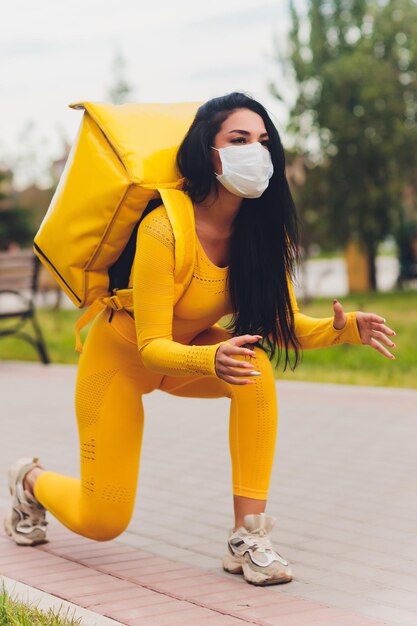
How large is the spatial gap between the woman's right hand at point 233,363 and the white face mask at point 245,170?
0.62 meters

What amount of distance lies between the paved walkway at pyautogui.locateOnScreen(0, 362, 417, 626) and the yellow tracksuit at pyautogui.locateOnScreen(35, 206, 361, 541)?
28 cm

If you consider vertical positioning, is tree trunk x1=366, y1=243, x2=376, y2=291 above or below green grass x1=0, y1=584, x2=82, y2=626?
below

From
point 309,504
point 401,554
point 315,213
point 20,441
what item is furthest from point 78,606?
point 315,213

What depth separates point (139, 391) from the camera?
4125 mm

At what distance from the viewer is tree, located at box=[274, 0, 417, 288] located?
1797cm

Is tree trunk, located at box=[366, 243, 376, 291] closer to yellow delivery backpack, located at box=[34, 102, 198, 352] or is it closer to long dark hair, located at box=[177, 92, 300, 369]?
long dark hair, located at box=[177, 92, 300, 369]

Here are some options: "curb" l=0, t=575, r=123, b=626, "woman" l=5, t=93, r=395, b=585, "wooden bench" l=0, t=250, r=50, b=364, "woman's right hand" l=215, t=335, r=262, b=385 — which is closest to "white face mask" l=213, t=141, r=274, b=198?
"woman" l=5, t=93, r=395, b=585

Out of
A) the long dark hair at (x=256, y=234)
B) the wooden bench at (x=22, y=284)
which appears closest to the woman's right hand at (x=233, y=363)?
the long dark hair at (x=256, y=234)

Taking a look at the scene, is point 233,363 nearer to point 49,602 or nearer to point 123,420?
point 123,420

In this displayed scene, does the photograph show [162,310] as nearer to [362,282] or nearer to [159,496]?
[159,496]

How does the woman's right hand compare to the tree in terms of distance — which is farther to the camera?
the tree

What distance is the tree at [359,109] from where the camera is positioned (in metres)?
18.0

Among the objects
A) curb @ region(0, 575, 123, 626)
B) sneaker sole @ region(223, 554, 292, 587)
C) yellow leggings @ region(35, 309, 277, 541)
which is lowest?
sneaker sole @ region(223, 554, 292, 587)

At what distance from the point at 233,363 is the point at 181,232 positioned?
0.57m
